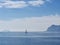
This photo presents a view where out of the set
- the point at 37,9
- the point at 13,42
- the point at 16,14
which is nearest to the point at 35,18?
the point at 37,9

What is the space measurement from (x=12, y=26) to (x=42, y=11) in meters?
0.40

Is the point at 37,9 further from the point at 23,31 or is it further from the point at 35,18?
the point at 23,31

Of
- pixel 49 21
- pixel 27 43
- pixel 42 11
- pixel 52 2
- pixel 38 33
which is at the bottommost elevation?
pixel 27 43

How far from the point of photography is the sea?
1159 mm

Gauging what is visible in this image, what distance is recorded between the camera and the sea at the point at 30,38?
1159mm

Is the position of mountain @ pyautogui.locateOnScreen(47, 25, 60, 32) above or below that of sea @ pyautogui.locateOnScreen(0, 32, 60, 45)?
above

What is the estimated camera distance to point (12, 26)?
45.7 inches

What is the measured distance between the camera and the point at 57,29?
1154 mm

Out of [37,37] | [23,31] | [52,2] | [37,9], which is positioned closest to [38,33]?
[37,37]

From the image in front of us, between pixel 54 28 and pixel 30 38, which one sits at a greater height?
pixel 54 28

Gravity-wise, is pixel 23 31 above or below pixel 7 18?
below

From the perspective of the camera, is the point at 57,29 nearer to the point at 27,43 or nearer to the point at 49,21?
the point at 49,21

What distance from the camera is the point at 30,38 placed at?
118 centimetres

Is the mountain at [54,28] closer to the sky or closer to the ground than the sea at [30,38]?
closer to the sky
